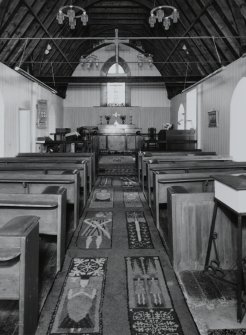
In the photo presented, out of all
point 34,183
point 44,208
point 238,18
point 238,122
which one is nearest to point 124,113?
point 238,122

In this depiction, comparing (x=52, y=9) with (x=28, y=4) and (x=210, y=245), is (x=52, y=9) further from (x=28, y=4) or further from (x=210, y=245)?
(x=210, y=245)

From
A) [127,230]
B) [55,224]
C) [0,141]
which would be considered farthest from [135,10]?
[55,224]

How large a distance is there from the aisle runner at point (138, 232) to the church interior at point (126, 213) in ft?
0.05

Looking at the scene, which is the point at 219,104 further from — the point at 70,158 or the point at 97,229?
the point at 97,229

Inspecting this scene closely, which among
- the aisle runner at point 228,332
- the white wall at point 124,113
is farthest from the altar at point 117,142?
the aisle runner at point 228,332

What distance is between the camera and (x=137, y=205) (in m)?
6.43

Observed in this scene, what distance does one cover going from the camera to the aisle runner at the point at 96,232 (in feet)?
14.0

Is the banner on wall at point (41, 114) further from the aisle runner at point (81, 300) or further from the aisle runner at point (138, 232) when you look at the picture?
the aisle runner at point (81, 300)

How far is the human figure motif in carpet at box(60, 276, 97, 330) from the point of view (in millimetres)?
2523

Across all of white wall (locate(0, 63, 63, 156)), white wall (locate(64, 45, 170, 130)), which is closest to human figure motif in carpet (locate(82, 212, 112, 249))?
white wall (locate(0, 63, 63, 156))

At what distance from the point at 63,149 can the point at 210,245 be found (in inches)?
419

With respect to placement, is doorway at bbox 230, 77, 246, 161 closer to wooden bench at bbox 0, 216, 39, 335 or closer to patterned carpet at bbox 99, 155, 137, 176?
patterned carpet at bbox 99, 155, 137, 176

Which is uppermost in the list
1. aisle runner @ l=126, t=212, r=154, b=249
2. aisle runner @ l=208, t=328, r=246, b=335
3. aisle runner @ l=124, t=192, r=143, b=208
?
aisle runner @ l=124, t=192, r=143, b=208

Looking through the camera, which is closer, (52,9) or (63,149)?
Answer: (52,9)
